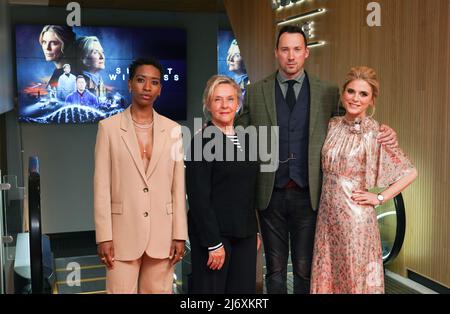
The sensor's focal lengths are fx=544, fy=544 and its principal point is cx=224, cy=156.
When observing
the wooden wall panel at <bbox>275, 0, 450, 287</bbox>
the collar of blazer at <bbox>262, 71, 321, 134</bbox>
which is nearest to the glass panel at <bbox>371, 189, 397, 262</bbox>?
the wooden wall panel at <bbox>275, 0, 450, 287</bbox>

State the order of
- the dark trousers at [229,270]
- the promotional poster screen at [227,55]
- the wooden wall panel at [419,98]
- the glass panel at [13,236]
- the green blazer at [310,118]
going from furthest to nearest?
the promotional poster screen at [227,55] < the wooden wall panel at [419,98] < the glass panel at [13,236] < the green blazer at [310,118] < the dark trousers at [229,270]

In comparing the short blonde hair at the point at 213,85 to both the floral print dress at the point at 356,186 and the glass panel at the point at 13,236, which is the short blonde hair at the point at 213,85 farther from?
the glass panel at the point at 13,236

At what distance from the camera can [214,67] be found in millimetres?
9359

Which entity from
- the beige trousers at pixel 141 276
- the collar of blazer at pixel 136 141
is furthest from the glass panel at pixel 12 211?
the collar of blazer at pixel 136 141

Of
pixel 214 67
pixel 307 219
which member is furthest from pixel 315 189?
pixel 214 67

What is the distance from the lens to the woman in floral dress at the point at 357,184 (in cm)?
270

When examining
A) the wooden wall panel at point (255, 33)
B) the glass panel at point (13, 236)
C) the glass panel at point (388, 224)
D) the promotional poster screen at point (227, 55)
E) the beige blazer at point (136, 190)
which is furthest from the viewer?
the promotional poster screen at point (227, 55)

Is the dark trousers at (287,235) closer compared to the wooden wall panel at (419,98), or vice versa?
the dark trousers at (287,235)

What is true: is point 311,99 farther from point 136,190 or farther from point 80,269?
point 80,269

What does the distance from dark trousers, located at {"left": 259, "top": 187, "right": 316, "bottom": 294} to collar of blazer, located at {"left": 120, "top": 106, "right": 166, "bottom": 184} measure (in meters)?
0.68

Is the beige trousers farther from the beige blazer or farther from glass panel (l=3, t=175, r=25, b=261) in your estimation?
glass panel (l=3, t=175, r=25, b=261)

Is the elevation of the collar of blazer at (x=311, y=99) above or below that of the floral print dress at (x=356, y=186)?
above

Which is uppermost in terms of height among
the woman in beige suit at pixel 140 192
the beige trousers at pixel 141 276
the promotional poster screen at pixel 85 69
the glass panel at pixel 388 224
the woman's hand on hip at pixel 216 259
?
the promotional poster screen at pixel 85 69

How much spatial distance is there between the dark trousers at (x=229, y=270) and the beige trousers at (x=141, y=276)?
0.46 feet
